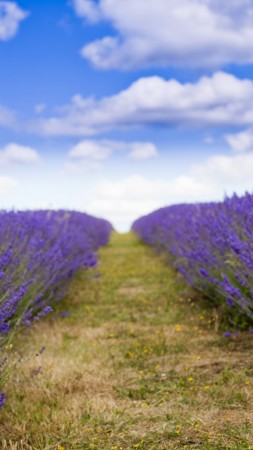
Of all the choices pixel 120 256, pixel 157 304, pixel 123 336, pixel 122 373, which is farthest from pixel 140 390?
pixel 120 256

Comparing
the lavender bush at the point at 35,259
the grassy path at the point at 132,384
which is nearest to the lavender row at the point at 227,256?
the grassy path at the point at 132,384

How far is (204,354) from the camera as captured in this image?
4445 millimetres

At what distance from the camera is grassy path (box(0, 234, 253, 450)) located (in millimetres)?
2885

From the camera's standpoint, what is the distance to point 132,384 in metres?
3.84

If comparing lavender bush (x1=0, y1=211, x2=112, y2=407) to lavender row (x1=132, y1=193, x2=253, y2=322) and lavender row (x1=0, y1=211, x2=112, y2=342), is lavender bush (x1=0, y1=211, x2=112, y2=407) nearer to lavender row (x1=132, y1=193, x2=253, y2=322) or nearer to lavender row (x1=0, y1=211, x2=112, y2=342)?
lavender row (x1=0, y1=211, x2=112, y2=342)

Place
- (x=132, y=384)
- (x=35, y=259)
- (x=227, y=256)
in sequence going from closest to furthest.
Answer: (x=132, y=384) → (x=227, y=256) → (x=35, y=259)

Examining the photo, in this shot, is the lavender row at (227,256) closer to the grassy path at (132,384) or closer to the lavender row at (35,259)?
the grassy path at (132,384)

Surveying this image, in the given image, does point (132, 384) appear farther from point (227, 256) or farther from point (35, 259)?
point (35, 259)

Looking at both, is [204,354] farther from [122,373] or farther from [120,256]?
[120,256]

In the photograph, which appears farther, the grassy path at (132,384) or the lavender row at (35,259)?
the lavender row at (35,259)

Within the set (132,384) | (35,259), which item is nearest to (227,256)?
(132,384)

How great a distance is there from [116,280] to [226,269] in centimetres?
395

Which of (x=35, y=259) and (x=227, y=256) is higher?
(x=35, y=259)

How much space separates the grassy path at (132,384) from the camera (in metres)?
2.88
